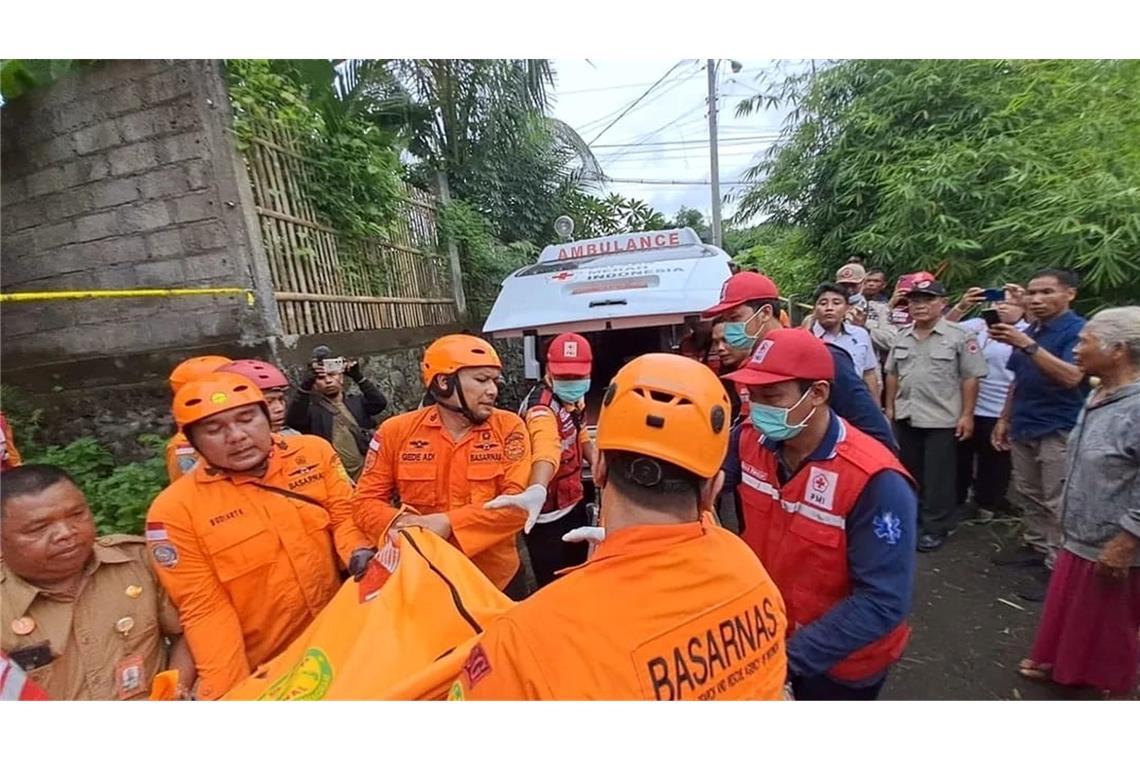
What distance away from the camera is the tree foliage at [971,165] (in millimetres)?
4375

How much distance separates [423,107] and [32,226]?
12.1ft

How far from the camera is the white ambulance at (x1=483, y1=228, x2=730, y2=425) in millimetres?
4078

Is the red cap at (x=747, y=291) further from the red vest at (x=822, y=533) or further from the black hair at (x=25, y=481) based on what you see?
the black hair at (x=25, y=481)

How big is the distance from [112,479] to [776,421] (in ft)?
12.9

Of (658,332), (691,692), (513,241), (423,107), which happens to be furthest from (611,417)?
(513,241)

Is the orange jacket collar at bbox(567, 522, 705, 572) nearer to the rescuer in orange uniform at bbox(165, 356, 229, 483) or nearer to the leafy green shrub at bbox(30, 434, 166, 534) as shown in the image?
the rescuer in orange uniform at bbox(165, 356, 229, 483)

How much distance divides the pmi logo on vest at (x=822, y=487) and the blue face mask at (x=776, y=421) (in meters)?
0.12

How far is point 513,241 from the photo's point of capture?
9719 millimetres

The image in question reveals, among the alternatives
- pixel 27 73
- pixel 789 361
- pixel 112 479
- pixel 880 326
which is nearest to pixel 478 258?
pixel 27 73

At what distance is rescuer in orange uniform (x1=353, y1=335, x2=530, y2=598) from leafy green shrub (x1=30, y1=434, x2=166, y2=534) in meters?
1.82

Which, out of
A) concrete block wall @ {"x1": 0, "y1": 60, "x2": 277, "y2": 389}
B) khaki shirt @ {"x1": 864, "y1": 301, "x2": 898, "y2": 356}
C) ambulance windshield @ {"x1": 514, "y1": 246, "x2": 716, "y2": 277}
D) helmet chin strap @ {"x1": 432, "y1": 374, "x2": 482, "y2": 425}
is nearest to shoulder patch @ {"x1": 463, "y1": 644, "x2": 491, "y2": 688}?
helmet chin strap @ {"x1": 432, "y1": 374, "x2": 482, "y2": 425}

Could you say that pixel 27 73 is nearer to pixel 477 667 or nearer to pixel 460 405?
pixel 460 405

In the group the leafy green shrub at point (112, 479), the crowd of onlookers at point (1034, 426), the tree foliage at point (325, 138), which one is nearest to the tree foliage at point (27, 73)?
the tree foliage at point (325, 138)

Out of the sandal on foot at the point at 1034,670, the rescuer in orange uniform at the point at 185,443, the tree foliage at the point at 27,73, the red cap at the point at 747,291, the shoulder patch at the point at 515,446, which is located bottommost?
the sandal on foot at the point at 1034,670
